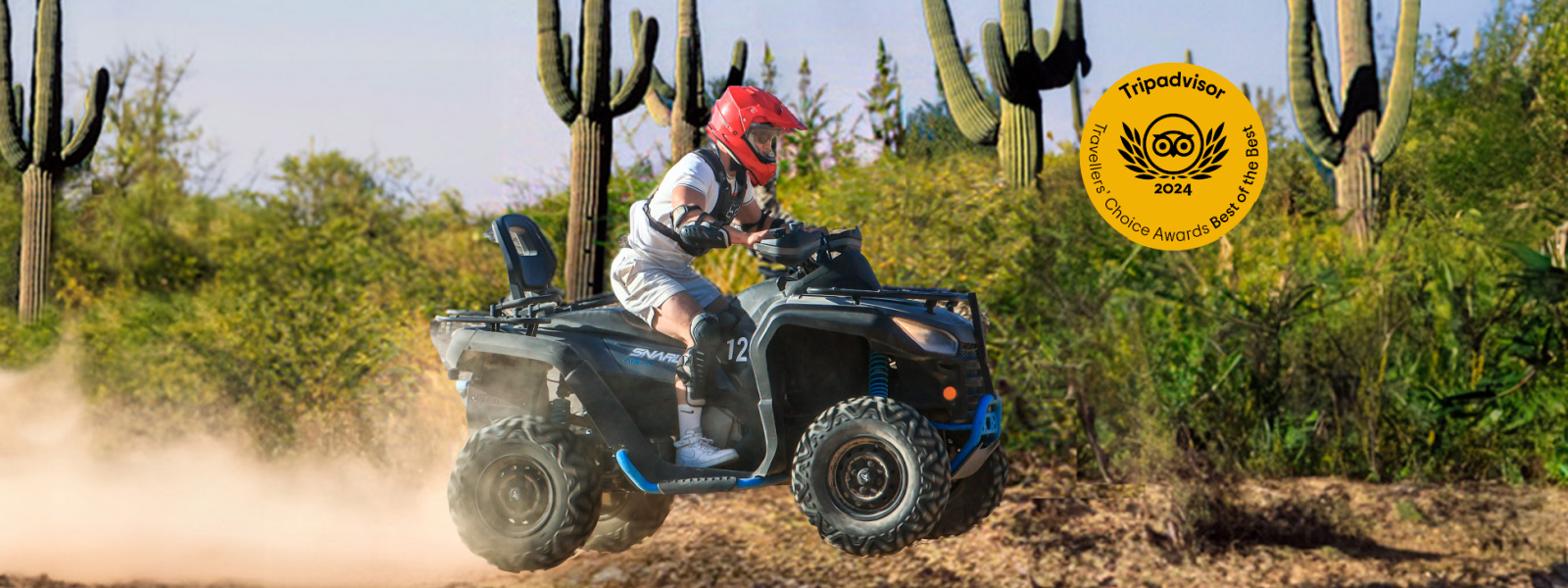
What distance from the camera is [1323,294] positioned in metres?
16.0

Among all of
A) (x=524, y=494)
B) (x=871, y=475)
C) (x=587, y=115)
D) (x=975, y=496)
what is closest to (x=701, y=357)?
(x=871, y=475)

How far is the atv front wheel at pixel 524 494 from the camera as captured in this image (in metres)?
4.71

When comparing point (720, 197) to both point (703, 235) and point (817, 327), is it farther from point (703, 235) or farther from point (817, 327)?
point (817, 327)

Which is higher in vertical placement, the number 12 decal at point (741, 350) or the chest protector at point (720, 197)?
the chest protector at point (720, 197)

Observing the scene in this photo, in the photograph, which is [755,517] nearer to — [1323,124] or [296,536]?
[296,536]

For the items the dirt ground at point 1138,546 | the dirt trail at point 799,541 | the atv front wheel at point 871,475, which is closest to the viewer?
the atv front wheel at point 871,475

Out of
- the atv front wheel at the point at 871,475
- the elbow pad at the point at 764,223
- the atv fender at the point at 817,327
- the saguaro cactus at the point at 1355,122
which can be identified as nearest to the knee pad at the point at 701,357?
the atv fender at the point at 817,327

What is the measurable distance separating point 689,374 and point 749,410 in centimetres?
29

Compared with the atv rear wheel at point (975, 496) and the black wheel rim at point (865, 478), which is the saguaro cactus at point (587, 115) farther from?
the black wheel rim at point (865, 478)

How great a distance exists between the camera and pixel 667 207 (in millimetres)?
4531

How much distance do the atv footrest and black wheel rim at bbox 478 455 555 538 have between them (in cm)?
29

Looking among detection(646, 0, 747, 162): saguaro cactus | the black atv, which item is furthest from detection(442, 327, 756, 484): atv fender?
Answer: detection(646, 0, 747, 162): saguaro cactus

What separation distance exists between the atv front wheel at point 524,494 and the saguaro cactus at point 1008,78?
12026 millimetres

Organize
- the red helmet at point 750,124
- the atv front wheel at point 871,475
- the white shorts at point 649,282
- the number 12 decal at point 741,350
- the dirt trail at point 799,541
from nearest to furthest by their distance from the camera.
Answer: the atv front wheel at point 871,475 < the red helmet at point 750,124 < the number 12 decal at point 741,350 < the white shorts at point 649,282 < the dirt trail at point 799,541
